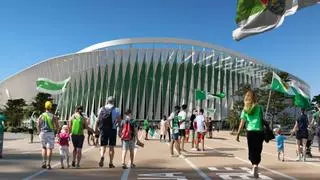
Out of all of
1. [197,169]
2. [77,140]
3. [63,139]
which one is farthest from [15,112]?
[197,169]

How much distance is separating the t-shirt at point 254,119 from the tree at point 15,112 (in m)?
60.5

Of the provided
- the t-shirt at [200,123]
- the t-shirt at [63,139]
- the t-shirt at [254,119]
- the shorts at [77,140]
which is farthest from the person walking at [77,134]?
the t-shirt at [200,123]

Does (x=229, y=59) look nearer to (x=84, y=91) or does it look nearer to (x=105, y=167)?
(x=84, y=91)

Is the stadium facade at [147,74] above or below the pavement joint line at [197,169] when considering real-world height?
above

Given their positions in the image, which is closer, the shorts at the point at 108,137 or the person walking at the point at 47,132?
the person walking at the point at 47,132

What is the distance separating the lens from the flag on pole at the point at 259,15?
9.96m

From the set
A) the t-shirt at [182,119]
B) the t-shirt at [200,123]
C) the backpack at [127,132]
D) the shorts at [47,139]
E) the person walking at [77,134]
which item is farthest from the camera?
the t-shirt at [200,123]

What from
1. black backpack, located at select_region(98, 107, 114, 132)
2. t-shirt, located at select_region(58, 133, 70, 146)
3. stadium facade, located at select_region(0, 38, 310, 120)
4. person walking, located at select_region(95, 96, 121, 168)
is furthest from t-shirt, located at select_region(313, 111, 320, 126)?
stadium facade, located at select_region(0, 38, 310, 120)

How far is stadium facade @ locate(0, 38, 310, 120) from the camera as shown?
90.9m

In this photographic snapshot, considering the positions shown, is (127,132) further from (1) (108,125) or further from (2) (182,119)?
(2) (182,119)

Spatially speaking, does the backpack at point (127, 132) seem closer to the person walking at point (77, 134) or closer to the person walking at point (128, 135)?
the person walking at point (128, 135)

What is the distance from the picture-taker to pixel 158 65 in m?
91.4

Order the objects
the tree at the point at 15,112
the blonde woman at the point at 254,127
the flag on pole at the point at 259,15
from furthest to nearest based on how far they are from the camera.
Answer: the tree at the point at 15,112 → the blonde woman at the point at 254,127 → the flag on pole at the point at 259,15

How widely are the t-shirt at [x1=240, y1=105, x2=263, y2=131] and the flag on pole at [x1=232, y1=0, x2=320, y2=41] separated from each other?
1.79m
